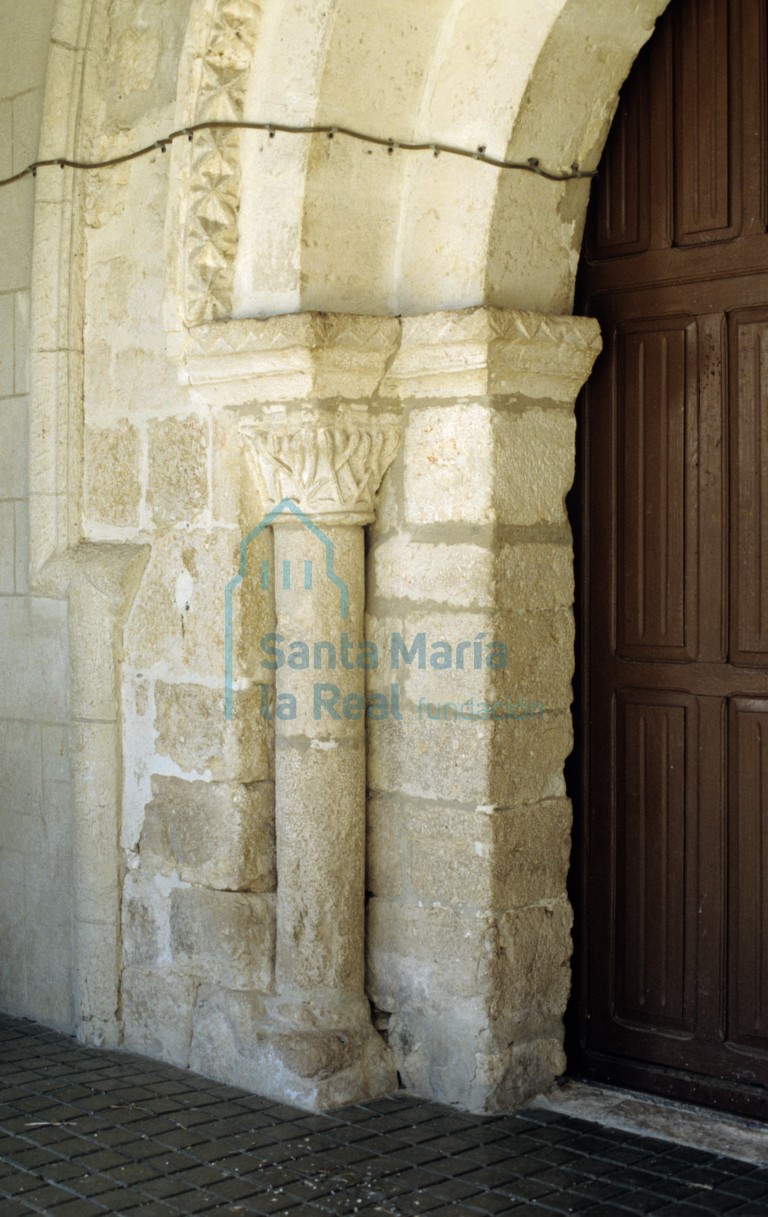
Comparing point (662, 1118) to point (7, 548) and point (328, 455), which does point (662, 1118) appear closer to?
point (328, 455)

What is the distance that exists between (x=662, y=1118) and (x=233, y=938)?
1.07 m

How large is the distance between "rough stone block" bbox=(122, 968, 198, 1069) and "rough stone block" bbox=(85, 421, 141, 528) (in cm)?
115


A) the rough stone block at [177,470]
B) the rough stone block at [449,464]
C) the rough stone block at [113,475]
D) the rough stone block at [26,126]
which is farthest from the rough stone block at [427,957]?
the rough stone block at [26,126]

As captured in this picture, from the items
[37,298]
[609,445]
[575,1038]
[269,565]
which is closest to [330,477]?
[269,565]

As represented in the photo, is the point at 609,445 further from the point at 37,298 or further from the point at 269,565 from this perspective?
the point at 37,298

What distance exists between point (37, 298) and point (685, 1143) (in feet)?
8.58

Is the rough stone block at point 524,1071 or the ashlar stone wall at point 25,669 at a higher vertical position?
the ashlar stone wall at point 25,669

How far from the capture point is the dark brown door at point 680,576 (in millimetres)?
3139

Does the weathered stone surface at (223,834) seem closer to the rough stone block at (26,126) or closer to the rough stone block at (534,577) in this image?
the rough stone block at (534,577)

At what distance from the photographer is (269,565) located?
136 inches

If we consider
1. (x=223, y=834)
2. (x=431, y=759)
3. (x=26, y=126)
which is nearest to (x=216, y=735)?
(x=223, y=834)

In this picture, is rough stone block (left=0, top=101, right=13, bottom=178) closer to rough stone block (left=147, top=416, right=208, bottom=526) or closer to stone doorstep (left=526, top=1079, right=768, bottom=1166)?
rough stone block (left=147, top=416, right=208, bottom=526)

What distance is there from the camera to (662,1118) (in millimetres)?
3158

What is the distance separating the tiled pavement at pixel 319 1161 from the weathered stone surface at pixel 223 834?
491mm
